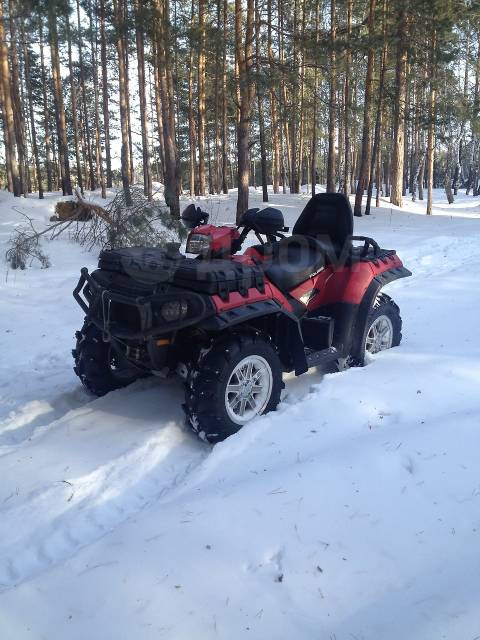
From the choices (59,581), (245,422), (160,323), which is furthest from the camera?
(245,422)

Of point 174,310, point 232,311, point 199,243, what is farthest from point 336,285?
point 174,310

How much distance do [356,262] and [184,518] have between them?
9.32 feet

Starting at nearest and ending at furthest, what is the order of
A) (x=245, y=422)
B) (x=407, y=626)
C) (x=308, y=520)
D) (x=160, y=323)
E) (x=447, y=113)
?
(x=407, y=626), (x=308, y=520), (x=160, y=323), (x=245, y=422), (x=447, y=113)

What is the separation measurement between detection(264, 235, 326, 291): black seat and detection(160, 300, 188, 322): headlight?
0.86m

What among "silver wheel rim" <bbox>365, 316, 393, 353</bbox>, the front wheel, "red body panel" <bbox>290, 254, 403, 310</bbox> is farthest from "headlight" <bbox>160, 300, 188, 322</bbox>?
"silver wheel rim" <bbox>365, 316, 393, 353</bbox>

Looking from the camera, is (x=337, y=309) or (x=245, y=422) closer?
(x=245, y=422)

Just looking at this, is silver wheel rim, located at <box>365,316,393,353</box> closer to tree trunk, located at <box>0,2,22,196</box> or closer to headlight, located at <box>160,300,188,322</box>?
A: headlight, located at <box>160,300,188,322</box>

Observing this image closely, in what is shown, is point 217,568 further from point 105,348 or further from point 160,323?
point 105,348

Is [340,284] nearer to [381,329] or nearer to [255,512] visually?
[381,329]

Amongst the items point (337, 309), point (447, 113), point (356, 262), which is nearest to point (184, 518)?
point (337, 309)

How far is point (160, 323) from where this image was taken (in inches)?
125

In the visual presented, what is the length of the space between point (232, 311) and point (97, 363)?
1.43m

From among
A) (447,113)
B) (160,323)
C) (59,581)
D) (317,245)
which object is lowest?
(59,581)

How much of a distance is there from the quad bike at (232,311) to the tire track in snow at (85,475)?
31 cm
